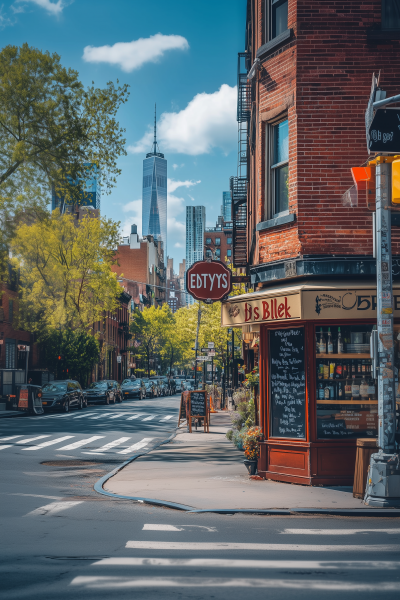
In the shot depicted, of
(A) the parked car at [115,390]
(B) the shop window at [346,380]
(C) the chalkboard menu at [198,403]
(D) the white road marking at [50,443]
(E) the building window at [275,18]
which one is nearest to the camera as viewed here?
(B) the shop window at [346,380]

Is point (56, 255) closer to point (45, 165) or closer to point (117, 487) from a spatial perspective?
point (45, 165)

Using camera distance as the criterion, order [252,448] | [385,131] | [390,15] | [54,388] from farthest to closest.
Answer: [54,388], [390,15], [252,448], [385,131]

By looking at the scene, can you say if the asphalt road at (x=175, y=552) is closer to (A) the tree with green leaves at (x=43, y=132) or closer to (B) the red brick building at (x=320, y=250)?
(B) the red brick building at (x=320, y=250)

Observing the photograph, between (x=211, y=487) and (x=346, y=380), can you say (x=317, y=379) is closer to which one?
(x=346, y=380)

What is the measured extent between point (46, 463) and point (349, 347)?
7168 millimetres

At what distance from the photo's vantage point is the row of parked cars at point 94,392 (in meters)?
33.1

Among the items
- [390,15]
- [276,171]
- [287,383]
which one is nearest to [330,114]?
[276,171]

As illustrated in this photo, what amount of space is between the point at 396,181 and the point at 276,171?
12.0ft

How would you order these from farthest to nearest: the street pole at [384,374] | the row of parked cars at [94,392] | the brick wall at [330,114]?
1. the row of parked cars at [94,392]
2. the brick wall at [330,114]
3. the street pole at [384,374]

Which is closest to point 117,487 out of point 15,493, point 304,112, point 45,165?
point 15,493

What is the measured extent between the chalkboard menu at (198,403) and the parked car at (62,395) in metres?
12.7

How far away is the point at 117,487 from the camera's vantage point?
10.7m

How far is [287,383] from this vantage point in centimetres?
1132

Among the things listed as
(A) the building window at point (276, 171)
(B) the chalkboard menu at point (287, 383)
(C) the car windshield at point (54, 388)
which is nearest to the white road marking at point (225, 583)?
(B) the chalkboard menu at point (287, 383)
